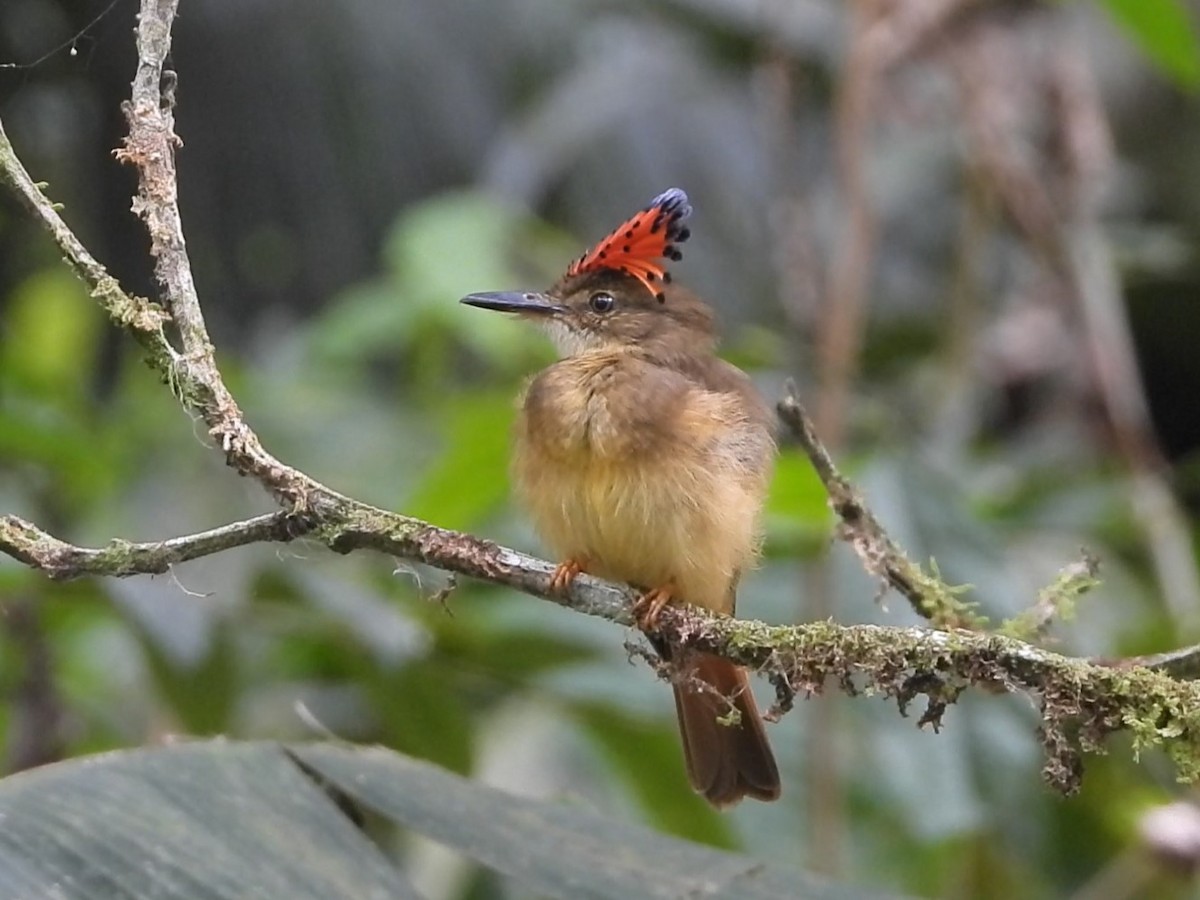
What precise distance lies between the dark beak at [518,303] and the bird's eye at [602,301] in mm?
45

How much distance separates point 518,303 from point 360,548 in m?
1.09

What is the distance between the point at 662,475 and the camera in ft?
6.65

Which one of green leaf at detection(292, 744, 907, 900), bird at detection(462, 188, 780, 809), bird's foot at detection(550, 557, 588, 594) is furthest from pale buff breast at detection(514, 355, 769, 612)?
bird's foot at detection(550, 557, 588, 594)

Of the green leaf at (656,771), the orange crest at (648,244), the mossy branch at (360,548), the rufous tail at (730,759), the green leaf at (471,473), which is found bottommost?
the mossy branch at (360,548)

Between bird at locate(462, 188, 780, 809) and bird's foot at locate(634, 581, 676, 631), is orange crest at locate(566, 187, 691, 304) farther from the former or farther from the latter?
bird's foot at locate(634, 581, 676, 631)

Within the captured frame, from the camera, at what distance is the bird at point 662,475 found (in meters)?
2.01

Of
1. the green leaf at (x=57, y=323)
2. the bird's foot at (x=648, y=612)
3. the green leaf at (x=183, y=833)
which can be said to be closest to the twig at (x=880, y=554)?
the bird's foot at (x=648, y=612)

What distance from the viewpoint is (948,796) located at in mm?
2467

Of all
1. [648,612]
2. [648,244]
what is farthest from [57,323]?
[648,612]

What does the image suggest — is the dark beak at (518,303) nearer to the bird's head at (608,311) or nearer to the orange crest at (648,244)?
the bird's head at (608,311)

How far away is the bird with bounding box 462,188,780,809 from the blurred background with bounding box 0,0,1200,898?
0.21 metres

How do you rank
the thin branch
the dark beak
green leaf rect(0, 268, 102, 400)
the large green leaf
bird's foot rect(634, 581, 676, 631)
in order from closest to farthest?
the thin branch, the large green leaf, bird's foot rect(634, 581, 676, 631), the dark beak, green leaf rect(0, 268, 102, 400)

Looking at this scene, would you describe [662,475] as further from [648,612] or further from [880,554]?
[648,612]

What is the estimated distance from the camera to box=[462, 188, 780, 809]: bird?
6.59 ft
